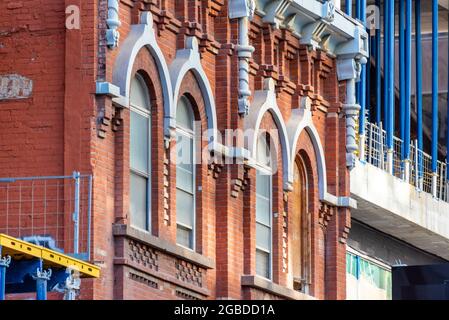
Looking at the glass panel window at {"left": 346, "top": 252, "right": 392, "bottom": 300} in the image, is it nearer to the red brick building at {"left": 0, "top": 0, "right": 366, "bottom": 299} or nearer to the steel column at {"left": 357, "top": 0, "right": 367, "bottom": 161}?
the steel column at {"left": 357, "top": 0, "right": 367, "bottom": 161}

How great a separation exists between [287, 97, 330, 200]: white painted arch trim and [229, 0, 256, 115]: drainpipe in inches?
106

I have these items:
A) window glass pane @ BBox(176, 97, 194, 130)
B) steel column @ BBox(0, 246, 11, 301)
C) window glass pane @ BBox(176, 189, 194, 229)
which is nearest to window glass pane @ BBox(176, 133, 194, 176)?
window glass pane @ BBox(176, 97, 194, 130)

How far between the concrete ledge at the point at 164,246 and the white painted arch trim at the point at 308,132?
4.70 m

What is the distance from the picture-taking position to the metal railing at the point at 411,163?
173 ft

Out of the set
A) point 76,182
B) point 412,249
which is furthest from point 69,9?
point 412,249

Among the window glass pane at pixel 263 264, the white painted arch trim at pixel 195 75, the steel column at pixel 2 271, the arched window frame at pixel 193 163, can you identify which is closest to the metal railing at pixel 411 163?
the window glass pane at pixel 263 264

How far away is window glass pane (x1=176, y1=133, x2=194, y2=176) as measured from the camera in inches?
1518

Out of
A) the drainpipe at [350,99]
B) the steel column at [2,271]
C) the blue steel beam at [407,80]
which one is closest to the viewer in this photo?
the steel column at [2,271]

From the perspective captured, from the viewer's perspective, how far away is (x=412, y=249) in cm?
5591

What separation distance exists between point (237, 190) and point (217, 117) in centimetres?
143

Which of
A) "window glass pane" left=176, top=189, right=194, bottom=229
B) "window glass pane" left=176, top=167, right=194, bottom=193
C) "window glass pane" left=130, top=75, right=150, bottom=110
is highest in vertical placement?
"window glass pane" left=130, top=75, right=150, bottom=110

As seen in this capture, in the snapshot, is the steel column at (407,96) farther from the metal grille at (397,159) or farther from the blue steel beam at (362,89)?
the blue steel beam at (362,89)

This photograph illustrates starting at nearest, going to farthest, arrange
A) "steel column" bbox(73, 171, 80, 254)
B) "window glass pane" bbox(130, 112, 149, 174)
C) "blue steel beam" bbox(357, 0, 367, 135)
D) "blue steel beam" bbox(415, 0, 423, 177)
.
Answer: "steel column" bbox(73, 171, 80, 254)
"window glass pane" bbox(130, 112, 149, 174)
"blue steel beam" bbox(357, 0, 367, 135)
"blue steel beam" bbox(415, 0, 423, 177)

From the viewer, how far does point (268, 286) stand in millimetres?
41000
